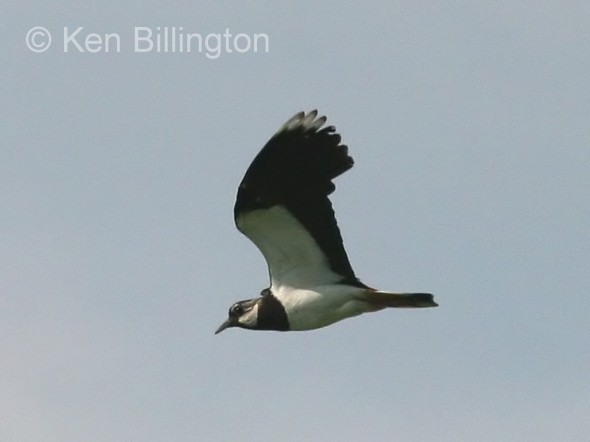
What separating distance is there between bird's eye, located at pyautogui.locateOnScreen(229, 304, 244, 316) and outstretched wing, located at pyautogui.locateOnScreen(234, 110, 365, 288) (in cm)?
100

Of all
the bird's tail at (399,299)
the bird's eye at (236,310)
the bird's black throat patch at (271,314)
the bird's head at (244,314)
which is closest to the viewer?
the bird's tail at (399,299)

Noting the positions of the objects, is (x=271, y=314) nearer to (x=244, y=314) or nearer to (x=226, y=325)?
(x=244, y=314)

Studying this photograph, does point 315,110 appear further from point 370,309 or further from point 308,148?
point 370,309

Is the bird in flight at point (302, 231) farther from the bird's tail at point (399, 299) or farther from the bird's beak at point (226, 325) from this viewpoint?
the bird's beak at point (226, 325)

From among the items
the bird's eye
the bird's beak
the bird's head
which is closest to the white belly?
the bird's head

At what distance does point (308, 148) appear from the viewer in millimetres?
A: 31906

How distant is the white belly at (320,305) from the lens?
32.3 m

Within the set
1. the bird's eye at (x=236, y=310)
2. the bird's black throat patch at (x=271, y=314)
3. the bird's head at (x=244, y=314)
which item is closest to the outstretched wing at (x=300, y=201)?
the bird's black throat patch at (x=271, y=314)

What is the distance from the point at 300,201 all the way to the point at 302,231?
1.23 feet

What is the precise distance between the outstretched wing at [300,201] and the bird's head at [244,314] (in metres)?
0.73

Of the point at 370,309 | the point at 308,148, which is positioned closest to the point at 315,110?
the point at 308,148

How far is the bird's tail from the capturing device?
3180 cm

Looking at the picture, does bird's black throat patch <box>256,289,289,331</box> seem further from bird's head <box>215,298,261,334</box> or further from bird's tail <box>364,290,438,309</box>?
bird's tail <box>364,290,438,309</box>

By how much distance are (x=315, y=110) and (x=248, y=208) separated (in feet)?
4.53
